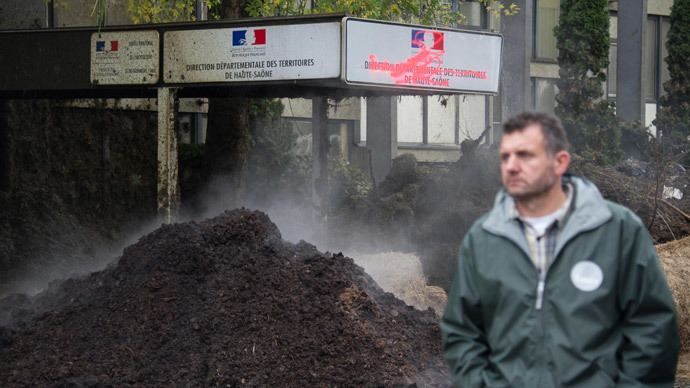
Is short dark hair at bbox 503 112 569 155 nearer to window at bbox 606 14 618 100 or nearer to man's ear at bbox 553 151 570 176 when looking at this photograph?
man's ear at bbox 553 151 570 176

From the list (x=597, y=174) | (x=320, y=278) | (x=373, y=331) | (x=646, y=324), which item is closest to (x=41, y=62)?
(x=320, y=278)

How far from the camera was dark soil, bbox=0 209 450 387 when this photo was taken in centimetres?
604

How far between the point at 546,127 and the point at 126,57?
23.5 feet

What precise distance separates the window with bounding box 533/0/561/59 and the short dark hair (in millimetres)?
22774

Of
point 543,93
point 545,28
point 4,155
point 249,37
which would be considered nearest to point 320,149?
point 249,37

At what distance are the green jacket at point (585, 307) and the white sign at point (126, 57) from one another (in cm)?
702

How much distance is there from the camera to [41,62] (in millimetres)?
9570

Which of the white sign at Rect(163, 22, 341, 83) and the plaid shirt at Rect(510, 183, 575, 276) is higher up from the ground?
the white sign at Rect(163, 22, 341, 83)

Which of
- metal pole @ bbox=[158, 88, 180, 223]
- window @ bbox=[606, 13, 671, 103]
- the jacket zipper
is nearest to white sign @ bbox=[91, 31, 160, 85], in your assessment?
metal pole @ bbox=[158, 88, 180, 223]

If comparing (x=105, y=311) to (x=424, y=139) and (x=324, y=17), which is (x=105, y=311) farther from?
(x=424, y=139)

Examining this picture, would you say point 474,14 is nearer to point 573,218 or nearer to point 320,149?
point 320,149

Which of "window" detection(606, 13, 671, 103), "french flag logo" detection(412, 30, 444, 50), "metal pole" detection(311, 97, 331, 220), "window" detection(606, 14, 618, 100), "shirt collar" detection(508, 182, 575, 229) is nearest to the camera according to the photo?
"shirt collar" detection(508, 182, 575, 229)

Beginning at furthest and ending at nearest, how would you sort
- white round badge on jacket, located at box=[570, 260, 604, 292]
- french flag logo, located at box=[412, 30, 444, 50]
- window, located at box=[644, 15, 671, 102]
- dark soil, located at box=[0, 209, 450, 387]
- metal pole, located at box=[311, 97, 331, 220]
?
window, located at box=[644, 15, 671, 102] → metal pole, located at box=[311, 97, 331, 220] → french flag logo, located at box=[412, 30, 444, 50] → dark soil, located at box=[0, 209, 450, 387] → white round badge on jacket, located at box=[570, 260, 604, 292]

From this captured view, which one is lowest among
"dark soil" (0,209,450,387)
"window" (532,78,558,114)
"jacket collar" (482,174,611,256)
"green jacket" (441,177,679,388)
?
"dark soil" (0,209,450,387)
